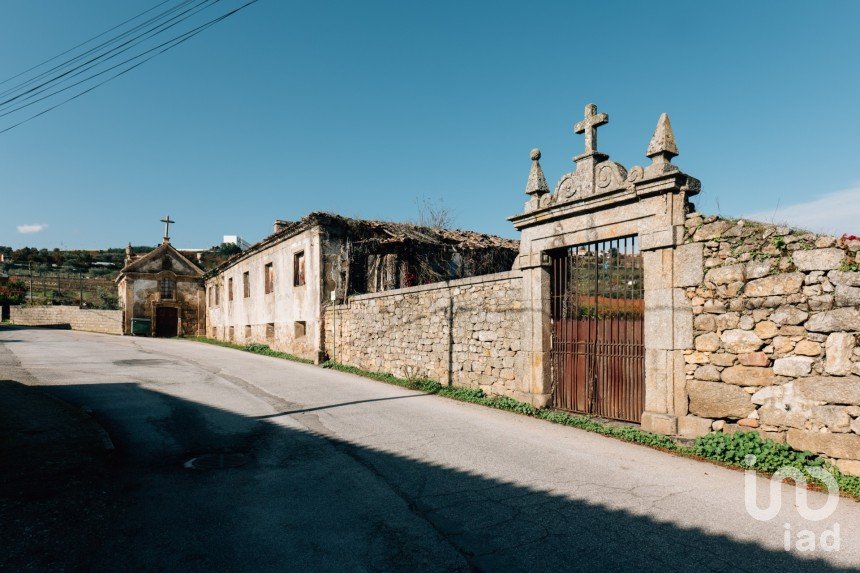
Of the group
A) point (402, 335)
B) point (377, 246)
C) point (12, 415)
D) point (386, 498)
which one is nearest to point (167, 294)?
point (377, 246)

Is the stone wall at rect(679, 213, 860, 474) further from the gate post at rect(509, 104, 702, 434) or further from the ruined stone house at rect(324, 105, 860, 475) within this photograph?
the gate post at rect(509, 104, 702, 434)

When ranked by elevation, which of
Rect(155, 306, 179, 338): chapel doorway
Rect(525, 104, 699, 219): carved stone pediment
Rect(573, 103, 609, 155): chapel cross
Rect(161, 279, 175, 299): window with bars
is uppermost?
Rect(573, 103, 609, 155): chapel cross

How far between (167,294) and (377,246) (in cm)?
2036

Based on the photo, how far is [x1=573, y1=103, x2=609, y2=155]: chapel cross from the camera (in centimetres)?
805

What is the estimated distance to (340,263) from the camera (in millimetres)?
17094

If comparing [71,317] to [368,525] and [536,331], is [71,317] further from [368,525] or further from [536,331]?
[368,525]

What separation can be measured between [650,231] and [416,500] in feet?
16.1

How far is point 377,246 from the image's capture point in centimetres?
1750

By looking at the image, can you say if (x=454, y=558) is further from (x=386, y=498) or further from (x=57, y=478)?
(x=57, y=478)

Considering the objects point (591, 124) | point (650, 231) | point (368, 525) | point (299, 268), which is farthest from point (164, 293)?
point (368, 525)

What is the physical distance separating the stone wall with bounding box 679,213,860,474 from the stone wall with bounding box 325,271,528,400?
328 centimetres

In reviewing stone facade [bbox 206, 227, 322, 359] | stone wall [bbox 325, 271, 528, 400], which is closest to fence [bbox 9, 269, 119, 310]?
stone facade [bbox 206, 227, 322, 359]

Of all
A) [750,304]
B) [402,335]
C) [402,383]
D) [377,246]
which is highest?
[377,246]

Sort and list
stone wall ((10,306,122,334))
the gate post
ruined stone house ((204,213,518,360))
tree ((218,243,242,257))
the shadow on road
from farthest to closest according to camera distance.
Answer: tree ((218,243,242,257)) < stone wall ((10,306,122,334)) < ruined stone house ((204,213,518,360)) < the gate post < the shadow on road
